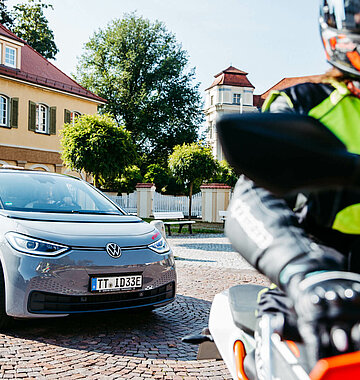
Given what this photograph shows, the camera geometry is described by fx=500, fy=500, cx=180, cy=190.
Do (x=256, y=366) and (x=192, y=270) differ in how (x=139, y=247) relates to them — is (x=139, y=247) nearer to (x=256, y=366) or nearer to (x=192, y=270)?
(x=256, y=366)

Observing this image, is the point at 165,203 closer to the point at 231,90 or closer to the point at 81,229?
the point at 81,229

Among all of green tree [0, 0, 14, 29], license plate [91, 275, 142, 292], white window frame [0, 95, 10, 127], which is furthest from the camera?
green tree [0, 0, 14, 29]

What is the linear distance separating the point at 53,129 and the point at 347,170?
29.6 m

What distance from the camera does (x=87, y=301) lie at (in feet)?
14.4

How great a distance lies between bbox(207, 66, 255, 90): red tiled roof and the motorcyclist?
63.7 metres

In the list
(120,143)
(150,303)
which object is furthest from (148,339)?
(120,143)

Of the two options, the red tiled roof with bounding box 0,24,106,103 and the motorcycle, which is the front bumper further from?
the red tiled roof with bounding box 0,24,106,103

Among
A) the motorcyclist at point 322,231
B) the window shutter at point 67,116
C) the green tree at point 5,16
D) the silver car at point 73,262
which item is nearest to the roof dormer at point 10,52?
the window shutter at point 67,116

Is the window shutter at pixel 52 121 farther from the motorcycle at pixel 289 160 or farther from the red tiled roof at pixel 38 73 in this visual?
the motorcycle at pixel 289 160

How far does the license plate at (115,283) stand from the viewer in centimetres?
442

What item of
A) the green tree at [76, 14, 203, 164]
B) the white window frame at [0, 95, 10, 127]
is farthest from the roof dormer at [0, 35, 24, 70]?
the green tree at [76, 14, 203, 164]

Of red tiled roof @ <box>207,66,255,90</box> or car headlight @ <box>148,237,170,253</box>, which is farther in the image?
red tiled roof @ <box>207,66,255,90</box>

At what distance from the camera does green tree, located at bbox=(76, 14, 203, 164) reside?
1727 inches

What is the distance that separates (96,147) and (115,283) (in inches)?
527
